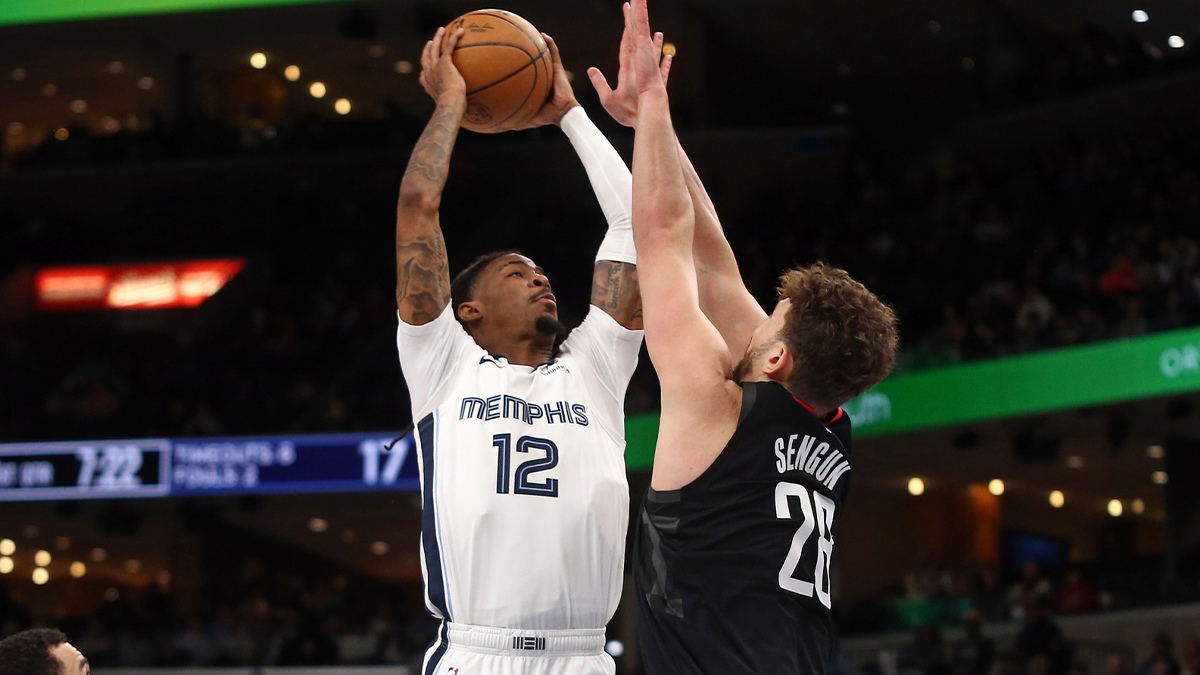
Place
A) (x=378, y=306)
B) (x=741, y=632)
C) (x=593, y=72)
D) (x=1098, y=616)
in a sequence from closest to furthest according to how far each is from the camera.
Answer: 1. (x=741, y=632)
2. (x=593, y=72)
3. (x=1098, y=616)
4. (x=378, y=306)

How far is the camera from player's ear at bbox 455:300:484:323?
4.35 m

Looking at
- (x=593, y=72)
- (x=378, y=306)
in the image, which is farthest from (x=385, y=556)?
(x=593, y=72)

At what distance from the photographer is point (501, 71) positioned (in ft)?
15.0

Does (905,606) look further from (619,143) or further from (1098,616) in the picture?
(619,143)

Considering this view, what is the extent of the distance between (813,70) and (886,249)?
271 inches

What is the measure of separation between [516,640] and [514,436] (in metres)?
0.52

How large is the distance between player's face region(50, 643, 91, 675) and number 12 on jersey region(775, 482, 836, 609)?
1974 mm

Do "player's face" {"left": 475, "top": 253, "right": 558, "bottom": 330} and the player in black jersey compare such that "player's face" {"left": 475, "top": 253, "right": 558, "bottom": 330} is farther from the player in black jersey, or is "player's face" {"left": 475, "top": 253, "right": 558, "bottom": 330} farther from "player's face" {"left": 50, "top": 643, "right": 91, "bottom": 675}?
"player's face" {"left": 50, "top": 643, "right": 91, "bottom": 675}

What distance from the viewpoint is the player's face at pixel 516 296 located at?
4281 millimetres

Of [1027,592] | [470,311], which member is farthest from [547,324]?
[1027,592]

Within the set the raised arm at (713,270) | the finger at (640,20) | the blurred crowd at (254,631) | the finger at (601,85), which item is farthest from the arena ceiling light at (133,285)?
the finger at (640,20)

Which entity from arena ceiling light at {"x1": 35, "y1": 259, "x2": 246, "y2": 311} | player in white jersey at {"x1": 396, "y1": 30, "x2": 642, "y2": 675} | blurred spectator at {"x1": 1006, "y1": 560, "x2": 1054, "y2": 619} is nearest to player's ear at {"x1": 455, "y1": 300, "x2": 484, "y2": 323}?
player in white jersey at {"x1": 396, "y1": 30, "x2": 642, "y2": 675}

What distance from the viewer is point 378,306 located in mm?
21906

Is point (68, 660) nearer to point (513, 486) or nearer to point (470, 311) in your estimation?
point (513, 486)
